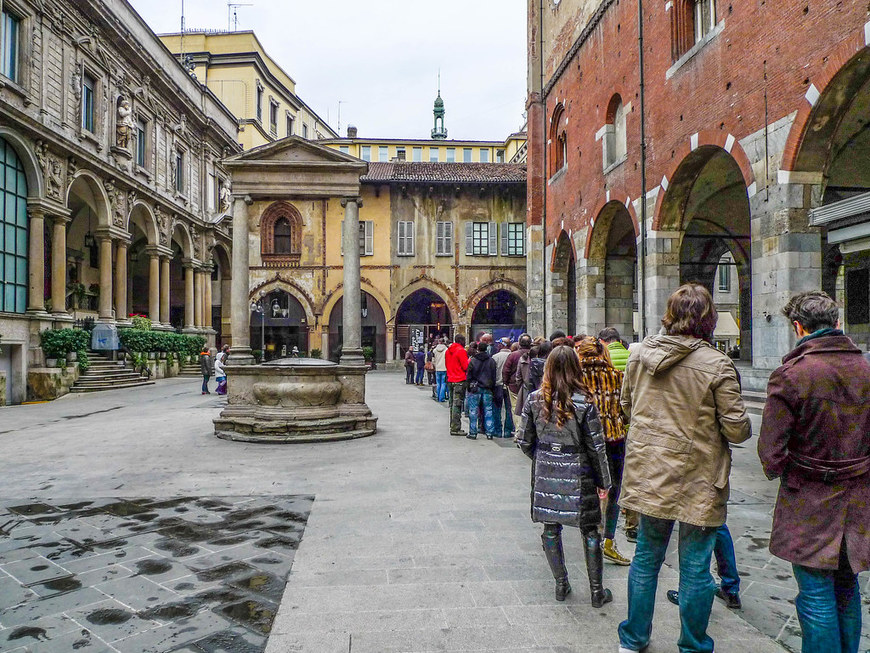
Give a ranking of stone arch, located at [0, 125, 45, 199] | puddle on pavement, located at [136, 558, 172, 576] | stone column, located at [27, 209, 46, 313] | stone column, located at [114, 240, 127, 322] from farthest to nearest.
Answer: stone column, located at [114, 240, 127, 322]
stone column, located at [27, 209, 46, 313]
stone arch, located at [0, 125, 45, 199]
puddle on pavement, located at [136, 558, 172, 576]

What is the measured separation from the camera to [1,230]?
15617mm

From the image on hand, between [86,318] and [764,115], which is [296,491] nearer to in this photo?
[764,115]

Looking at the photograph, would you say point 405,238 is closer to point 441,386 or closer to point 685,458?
point 441,386

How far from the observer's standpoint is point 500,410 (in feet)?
33.1

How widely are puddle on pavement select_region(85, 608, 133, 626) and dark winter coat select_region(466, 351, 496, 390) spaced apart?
22.2ft

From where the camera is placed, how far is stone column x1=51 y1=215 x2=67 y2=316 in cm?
1770

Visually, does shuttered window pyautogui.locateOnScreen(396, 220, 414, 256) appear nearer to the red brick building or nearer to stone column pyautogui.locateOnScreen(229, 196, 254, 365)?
the red brick building

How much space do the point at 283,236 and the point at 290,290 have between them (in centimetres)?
287

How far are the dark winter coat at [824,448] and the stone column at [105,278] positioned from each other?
71.9ft

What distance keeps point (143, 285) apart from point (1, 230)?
15737mm

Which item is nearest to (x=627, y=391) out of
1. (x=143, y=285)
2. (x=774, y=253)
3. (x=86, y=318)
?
(x=774, y=253)

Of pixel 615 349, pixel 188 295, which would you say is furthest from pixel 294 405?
pixel 188 295

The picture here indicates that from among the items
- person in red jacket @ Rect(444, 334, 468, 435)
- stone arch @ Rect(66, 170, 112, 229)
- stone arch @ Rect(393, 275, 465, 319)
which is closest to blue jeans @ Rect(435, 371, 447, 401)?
person in red jacket @ Rect(444, 334, 468, 435)

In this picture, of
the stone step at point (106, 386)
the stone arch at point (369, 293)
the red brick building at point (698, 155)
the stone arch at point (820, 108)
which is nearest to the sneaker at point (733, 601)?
the red brick building at point (698, 155)
